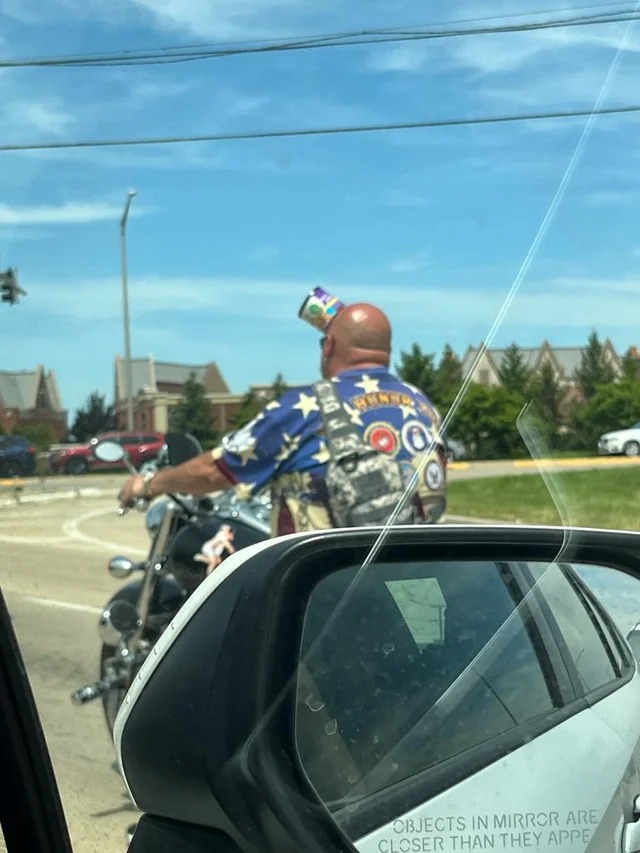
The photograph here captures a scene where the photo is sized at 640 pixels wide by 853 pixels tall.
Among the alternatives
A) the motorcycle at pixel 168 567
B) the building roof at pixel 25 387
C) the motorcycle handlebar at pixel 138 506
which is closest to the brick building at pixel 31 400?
the building roof at pixel 25 387

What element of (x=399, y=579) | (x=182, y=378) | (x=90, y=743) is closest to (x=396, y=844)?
(x=399, y=579)

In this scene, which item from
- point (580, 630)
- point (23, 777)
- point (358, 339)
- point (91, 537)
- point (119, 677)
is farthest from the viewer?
point (91, 537)

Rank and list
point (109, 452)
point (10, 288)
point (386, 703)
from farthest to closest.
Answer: point (109, 452)
point (10, 288)
point (386, 703)

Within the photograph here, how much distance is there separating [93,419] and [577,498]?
1091 mm

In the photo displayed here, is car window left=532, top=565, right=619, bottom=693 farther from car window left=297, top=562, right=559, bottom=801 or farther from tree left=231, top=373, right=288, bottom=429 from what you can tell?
tree left=231, top=373, right=288, bottom=429

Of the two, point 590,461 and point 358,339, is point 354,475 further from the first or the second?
point 590,461

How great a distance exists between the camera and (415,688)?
1.56m

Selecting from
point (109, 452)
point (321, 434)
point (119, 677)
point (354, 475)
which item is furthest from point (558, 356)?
point (119, 677)

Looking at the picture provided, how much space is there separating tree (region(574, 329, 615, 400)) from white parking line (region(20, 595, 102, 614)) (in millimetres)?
4800

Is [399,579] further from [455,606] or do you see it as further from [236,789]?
[236,789]

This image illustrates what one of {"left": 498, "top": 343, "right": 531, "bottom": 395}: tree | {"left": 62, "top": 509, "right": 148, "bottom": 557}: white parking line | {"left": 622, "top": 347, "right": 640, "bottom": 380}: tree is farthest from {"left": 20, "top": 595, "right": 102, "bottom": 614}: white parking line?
{"left": 622, "top": 347, "right": 640, "bottom": 380}: tree

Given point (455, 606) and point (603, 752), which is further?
point (455, 606)

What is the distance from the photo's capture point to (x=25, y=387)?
2.14 m

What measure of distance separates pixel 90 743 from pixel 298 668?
2794mm
